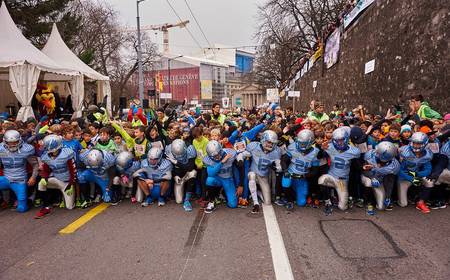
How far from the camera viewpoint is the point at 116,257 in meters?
3.40

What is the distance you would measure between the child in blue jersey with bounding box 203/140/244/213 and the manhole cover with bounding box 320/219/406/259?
1597 mm

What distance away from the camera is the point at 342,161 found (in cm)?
489

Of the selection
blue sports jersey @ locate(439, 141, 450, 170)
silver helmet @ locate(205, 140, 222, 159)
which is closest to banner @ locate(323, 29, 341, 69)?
blue sports jersey @ locate(439, 141, 450, 170)

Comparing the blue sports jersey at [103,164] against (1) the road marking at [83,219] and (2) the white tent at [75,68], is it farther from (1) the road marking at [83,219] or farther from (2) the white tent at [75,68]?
(2) the white tent at [75,68]

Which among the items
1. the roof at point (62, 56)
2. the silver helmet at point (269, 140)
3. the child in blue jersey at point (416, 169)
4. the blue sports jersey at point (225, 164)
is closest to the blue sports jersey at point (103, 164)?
the blue sports jersey at point (225, 164)

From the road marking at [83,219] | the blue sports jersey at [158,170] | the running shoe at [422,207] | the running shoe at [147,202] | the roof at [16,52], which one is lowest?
the road marking at [83,219]

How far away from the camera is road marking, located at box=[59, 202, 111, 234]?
4230mm

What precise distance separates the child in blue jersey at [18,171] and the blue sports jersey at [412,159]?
6593 mm

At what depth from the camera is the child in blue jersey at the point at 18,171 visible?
16.4ft

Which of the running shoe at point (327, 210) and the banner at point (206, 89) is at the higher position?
the banner at point (206, 89)

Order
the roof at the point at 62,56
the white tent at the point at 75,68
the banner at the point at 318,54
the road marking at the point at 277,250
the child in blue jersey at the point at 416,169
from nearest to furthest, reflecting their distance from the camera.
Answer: the road marking at the point at 277,250 → the child in blue jersey at the point at 416,169 → the white tent at the point at 75,68 → the roof at the point at 62,56 → the banner at the point at 318,54

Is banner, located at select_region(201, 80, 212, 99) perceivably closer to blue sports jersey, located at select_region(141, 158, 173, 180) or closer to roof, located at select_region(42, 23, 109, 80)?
roof, located at select_region(42, 23, 109, 80)

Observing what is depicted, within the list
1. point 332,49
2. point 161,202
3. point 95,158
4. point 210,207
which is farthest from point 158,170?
point 332,49

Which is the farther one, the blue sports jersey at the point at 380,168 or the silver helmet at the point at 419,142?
the blue sports jersey at the point at 380,168
